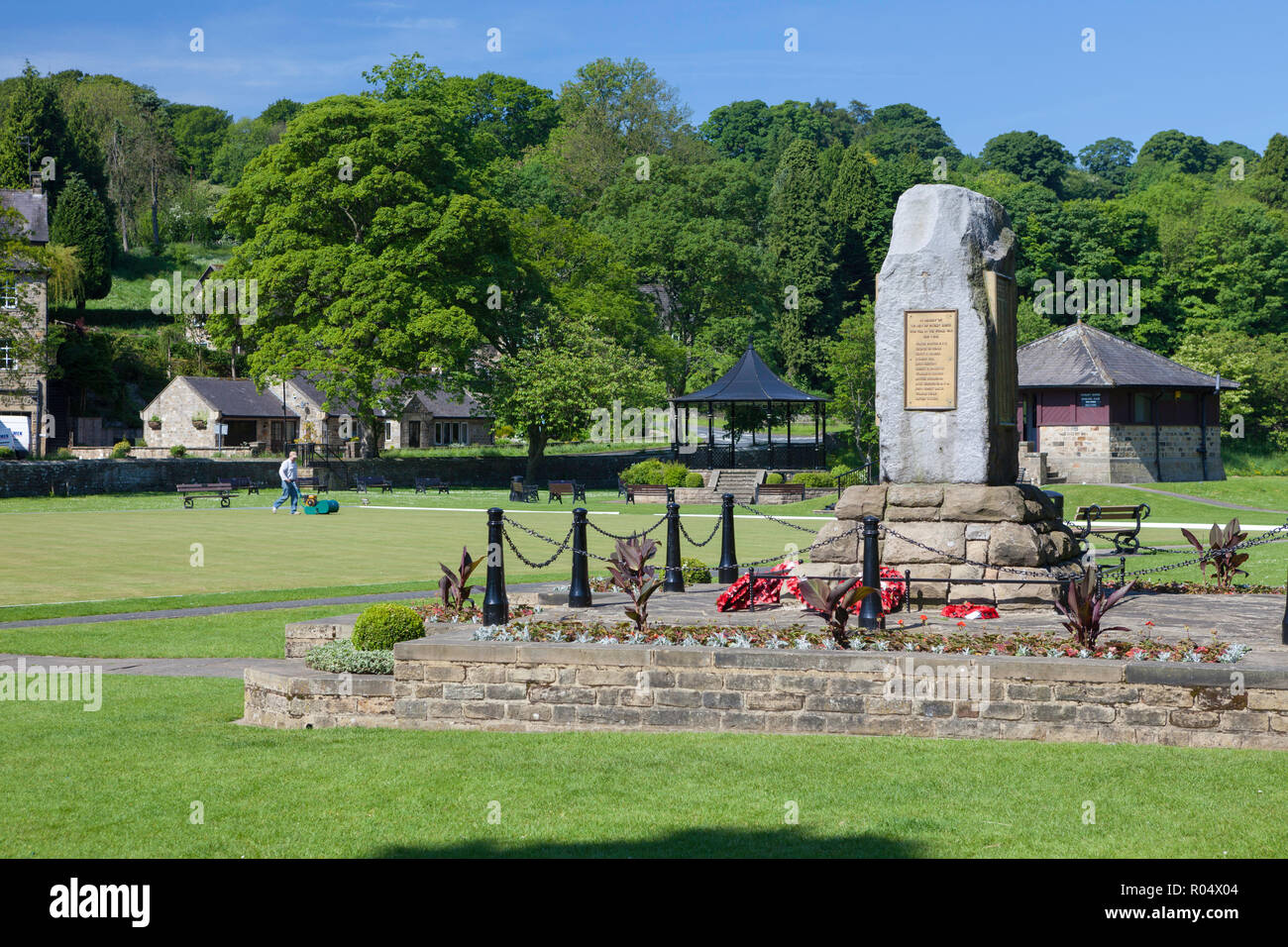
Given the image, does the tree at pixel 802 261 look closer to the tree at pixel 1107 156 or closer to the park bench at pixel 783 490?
the park bench at pixel 783 490

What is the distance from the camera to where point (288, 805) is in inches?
280

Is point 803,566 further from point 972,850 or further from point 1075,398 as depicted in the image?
point 1075,398

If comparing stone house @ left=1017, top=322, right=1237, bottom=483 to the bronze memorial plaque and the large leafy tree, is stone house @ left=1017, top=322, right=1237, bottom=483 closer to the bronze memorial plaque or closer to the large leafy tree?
the large leafy tree

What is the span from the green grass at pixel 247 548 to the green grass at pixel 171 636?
1380mm

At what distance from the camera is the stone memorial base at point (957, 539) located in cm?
1264

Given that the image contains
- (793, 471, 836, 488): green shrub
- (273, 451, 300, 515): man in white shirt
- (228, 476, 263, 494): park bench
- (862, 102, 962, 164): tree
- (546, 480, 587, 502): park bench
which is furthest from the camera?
(862, 102, 962, 164): tree

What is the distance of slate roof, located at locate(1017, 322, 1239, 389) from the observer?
49594 mm

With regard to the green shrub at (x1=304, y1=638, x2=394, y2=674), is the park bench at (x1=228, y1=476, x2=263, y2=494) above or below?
above

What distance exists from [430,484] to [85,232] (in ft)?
131

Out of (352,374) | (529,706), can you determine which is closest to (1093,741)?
(529,706)

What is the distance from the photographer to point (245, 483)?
159 ft

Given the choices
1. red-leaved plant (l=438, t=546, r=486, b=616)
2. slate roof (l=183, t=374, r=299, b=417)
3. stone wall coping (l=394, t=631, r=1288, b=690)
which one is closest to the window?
red-leaved plant (l=438, t=546, r=486, b=616)

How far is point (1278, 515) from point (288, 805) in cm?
3472

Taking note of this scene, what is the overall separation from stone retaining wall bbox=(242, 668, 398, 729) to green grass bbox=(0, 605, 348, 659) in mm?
3111
